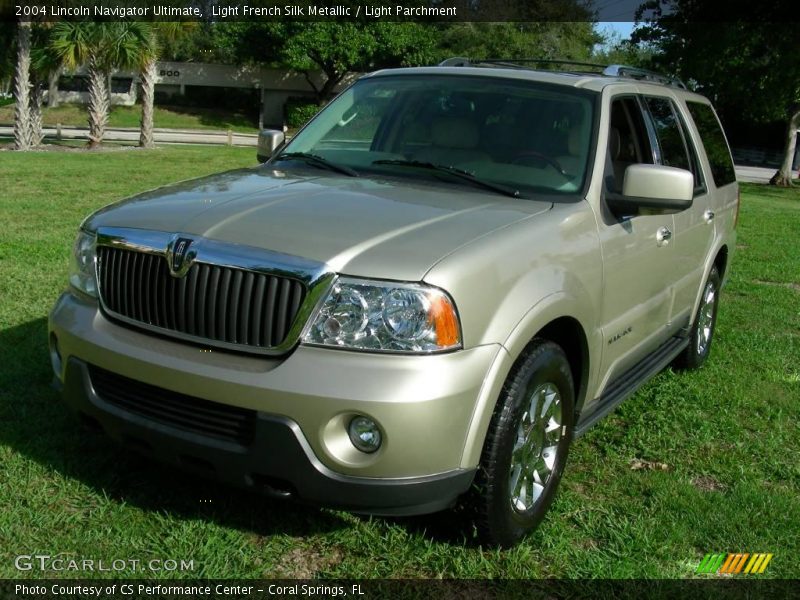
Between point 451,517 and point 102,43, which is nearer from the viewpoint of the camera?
point 451,517

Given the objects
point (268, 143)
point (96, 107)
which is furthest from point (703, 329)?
point (96, 107)

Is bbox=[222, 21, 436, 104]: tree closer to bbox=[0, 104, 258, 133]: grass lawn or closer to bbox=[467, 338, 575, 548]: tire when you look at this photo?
bbox=[0, 104, 258, 133]: grass lawn

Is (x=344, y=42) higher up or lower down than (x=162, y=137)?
higher up

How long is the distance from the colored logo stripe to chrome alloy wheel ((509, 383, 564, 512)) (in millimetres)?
704

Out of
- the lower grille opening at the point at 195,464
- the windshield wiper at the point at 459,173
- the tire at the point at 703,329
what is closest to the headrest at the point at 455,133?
the windshield wiper at the point at 459,173

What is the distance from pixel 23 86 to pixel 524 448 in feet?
69.5

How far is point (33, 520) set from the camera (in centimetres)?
320

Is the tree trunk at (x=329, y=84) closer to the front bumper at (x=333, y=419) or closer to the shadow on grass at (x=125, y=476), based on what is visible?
the shadow on grass at (x=125, y=476)

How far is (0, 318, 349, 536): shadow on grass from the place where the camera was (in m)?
3.33

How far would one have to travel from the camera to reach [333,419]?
2645mm

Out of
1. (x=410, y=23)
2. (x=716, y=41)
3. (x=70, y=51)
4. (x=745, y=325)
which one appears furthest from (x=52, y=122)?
(x=745, y=325)

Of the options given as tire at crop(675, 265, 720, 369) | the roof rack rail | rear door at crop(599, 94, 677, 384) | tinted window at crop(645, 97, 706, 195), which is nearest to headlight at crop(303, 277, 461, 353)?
rear door at crop(599, 94, 677, 384)

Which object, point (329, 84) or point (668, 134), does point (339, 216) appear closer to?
point (668, 134)

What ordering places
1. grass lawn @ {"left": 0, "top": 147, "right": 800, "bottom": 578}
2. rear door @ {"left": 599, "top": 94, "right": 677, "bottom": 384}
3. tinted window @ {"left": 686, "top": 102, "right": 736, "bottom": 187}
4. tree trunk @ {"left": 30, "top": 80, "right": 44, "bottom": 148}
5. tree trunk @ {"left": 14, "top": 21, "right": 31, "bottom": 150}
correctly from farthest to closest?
tree trunk @ {"left": 30, "top": 80, "right": 44, "bottom": 148}, tree trunk @ {"left": 14, "top": 21, "right": 31, "bottom": 150}, tinted window @ {"left": 686, "top": 102, "right": 736, "bottom": 187}, rear door @ {"left": 599, "top": 94, "right": 677, "bottom": 384}, grass lawn @ {"left": 0, "top": 147, "right": 800, "bottom": 578}
